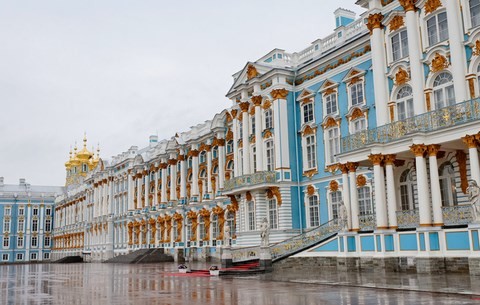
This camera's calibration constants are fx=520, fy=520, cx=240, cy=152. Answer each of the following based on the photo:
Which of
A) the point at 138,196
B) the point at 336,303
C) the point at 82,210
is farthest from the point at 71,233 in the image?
the point at 336,303

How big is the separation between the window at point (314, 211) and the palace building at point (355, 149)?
0.07 m

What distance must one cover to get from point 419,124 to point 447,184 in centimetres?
321

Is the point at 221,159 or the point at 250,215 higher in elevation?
the point at 221,159

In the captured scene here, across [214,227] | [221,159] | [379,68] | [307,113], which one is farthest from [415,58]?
[214,227]

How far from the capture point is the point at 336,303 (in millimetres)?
12945

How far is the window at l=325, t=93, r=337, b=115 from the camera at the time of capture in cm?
3120

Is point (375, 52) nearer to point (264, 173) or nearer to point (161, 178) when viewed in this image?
point (264, 173)

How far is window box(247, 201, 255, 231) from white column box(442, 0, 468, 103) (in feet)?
55.3

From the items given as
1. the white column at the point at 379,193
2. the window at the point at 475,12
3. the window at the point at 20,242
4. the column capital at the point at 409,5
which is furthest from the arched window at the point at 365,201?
the window at the point at 20,242

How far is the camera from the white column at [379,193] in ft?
77.1

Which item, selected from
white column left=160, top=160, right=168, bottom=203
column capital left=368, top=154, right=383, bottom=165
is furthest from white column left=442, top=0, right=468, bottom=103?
white column left=160, top=160, right=168, bottom=203

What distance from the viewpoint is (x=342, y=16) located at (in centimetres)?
3456

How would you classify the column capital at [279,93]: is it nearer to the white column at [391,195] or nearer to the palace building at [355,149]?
the palace building at [355,149]

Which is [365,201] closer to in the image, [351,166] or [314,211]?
[351,166]
